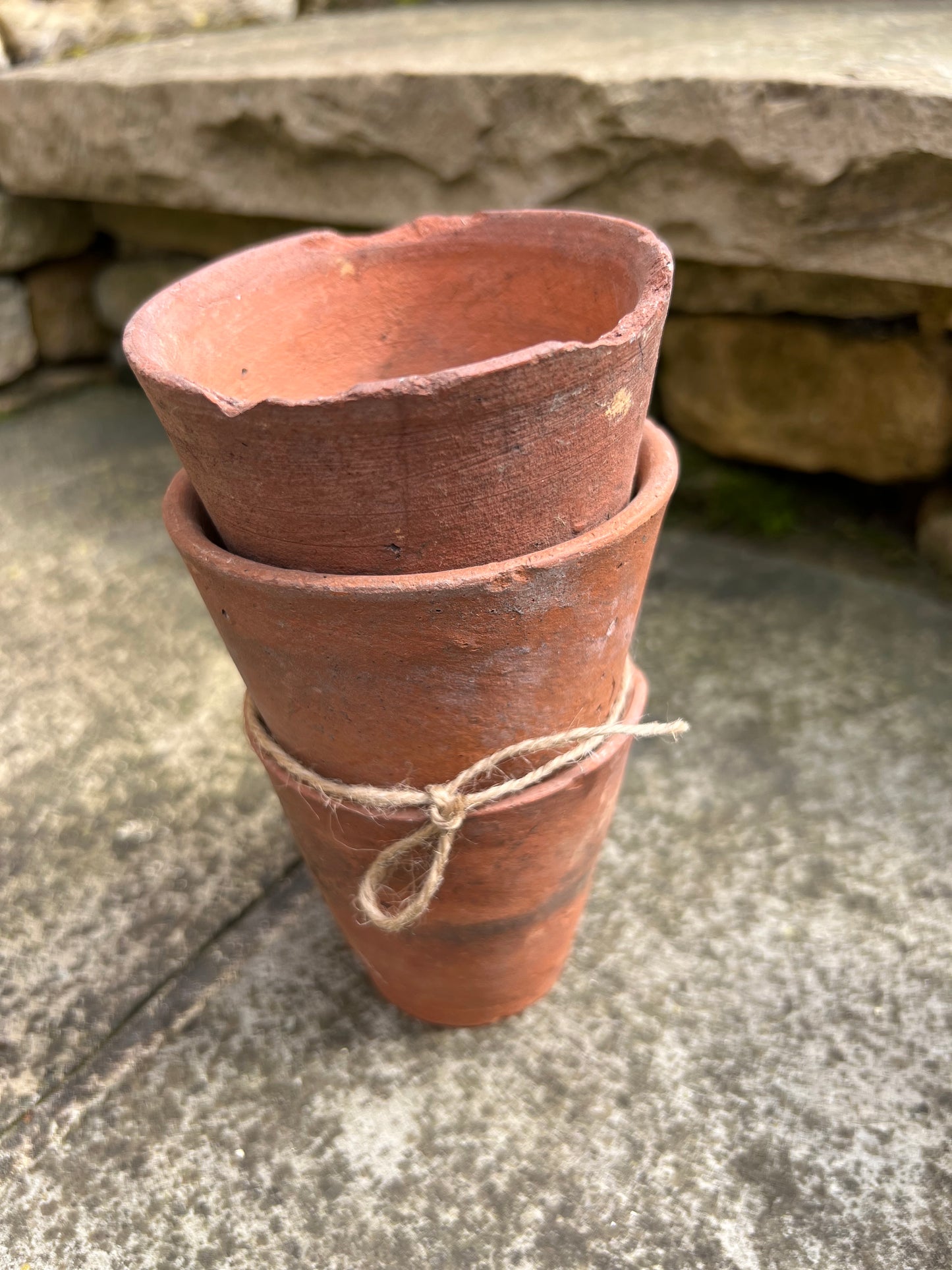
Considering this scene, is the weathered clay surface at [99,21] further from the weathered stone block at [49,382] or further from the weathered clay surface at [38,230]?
the weathered stone block at [49,382]

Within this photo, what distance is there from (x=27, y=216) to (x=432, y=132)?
1.40 meters

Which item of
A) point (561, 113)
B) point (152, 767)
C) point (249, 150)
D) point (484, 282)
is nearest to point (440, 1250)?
point (152, 767)

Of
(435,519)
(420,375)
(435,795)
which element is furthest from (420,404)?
(435,795)

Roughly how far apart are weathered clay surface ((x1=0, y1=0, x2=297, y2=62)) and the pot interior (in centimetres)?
188

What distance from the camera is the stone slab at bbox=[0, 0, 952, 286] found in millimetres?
1478

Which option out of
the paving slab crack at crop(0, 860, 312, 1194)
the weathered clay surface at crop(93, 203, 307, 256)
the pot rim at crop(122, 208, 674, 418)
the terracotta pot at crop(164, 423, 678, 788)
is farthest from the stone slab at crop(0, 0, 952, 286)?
the paving slab crack at crop(0, 860, 312, 1194)

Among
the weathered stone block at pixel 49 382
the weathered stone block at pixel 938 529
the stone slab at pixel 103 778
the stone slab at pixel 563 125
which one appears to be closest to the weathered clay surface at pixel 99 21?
the stone slab at pixel 563 125

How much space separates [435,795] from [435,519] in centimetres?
26

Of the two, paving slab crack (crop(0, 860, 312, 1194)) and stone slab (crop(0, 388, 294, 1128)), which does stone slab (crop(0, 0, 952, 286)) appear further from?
paving slab crack (crop(0, 860, 312, 1194))

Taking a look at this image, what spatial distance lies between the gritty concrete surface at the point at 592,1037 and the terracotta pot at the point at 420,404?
680mm

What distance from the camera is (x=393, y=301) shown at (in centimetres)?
116

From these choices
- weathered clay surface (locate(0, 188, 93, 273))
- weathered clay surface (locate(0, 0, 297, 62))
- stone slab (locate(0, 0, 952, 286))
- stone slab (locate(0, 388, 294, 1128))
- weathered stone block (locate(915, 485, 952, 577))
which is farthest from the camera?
weathered clay surface (locate(0, 188, 93, 273))

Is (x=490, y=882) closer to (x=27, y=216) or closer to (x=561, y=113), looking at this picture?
(x=561, y=113)

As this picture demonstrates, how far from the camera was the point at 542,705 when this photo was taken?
35.8 inches
